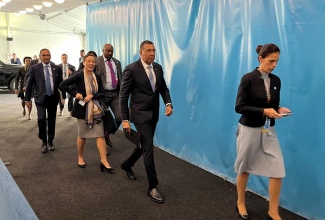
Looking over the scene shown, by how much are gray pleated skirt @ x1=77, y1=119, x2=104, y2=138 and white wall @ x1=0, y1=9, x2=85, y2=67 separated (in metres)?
13.5

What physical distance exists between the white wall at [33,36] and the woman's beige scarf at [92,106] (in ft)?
44.0

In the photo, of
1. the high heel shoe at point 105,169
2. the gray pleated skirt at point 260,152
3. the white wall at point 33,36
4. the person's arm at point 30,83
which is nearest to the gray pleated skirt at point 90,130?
the high heel shoe at point 105,169

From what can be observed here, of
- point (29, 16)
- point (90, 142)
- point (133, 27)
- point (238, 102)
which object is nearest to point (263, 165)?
point (238, 102)

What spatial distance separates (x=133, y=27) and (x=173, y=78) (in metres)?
1.52

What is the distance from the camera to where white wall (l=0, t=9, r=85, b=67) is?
1516 cm

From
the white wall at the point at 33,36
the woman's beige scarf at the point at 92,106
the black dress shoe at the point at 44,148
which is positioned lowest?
the black dress shoe at the point at 44,148

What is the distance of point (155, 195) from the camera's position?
3004 millimetres

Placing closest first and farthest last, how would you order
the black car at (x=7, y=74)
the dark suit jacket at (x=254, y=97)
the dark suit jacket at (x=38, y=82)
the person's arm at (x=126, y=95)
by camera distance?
the dark suit jacket at (x=254, y=97), the person's arm at (x=126, y=95), the dark suit jacket at (x=38, y=82), the black car at (x=7, y=74)

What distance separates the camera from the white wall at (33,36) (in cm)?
1516

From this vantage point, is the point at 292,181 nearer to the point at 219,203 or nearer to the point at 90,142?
the point at 219,203

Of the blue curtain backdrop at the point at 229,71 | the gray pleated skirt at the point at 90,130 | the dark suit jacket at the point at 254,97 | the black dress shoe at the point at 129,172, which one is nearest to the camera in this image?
the dark suit jacket at the point at 254,97

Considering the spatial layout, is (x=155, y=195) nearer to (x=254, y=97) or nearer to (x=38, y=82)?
(x=254, y=97)

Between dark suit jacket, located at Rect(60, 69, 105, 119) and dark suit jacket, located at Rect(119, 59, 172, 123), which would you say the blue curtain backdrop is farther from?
dark suit jacket, located at Rect(60, 69, 105, 119)

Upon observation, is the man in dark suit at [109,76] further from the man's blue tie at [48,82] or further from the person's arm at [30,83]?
the person's arm at [30,83]
